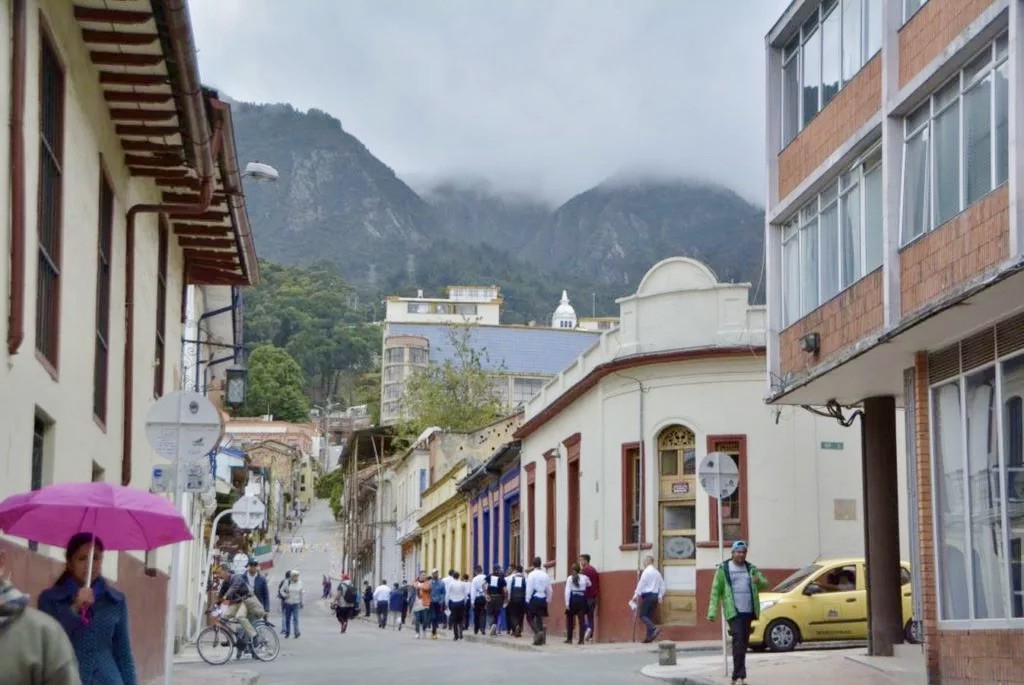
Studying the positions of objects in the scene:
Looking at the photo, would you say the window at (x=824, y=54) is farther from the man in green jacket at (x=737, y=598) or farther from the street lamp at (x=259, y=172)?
the street lamp at (x=259, y=172)

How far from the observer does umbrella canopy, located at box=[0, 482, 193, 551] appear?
10445 millimetres

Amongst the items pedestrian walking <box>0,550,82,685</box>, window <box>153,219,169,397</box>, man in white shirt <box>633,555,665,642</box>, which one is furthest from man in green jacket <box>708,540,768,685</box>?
pedestrian walking <box>0,550,82,685</box>

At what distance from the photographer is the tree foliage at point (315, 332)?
186500mm

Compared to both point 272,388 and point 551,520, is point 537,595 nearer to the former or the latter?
point 551,520

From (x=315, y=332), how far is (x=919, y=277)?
570 feet

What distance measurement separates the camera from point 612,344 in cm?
3591

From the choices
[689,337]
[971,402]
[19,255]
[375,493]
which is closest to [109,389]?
[19,255]

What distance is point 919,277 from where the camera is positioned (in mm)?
18438

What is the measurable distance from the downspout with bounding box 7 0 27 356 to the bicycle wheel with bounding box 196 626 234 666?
1493 centimetres

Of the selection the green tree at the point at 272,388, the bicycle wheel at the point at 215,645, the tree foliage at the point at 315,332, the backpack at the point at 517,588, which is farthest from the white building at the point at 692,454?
the tree foliage at the point at 315,332

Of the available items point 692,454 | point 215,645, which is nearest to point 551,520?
point 692,454

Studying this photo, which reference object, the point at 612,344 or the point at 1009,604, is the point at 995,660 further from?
the point at 612,344

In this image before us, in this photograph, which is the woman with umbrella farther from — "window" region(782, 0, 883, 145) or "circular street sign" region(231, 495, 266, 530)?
"circular street sign" region(231, 495, 266, 530)

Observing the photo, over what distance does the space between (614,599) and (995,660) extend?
1777 cm
